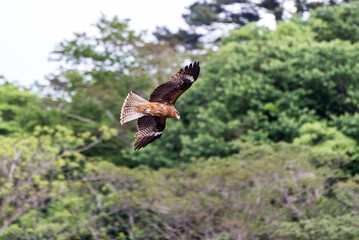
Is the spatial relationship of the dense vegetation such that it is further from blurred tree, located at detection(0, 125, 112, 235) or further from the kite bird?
the kite bird

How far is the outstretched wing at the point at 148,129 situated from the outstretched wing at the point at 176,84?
60 centimetres

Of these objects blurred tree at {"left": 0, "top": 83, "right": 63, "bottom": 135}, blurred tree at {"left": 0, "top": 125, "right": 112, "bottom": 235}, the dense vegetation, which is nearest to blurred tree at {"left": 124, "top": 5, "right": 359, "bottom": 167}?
the dense vegetation

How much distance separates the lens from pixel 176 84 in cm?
739

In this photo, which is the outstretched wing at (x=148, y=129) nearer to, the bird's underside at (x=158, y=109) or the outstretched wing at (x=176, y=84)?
the bird's underside at (x=158, y=109)

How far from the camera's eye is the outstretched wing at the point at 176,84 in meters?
7.32

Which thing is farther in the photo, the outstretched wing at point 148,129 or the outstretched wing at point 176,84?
the outstretched wing at point 148,129

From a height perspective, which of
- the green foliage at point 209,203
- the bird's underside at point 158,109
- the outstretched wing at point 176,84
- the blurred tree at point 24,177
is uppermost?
the outstretched wing at point 176,84

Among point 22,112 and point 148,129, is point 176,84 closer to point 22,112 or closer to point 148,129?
point 148,129

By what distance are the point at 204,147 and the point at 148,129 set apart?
446 inches

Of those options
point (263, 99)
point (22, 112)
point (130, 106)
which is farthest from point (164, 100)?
point (22, 112)

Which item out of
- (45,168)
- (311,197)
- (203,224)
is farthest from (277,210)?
(45,168)

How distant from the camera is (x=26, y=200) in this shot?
14.6m

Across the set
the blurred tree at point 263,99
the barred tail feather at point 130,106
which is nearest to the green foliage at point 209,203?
the blurred tree at point 263,99

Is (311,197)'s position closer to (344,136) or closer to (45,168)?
(344,136)
